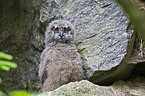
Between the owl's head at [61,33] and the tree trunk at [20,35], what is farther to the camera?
the tree trunk at [20,35]

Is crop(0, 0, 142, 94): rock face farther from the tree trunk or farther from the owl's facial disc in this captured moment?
the owl's facial disc

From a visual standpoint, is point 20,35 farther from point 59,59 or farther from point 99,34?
point 99,34

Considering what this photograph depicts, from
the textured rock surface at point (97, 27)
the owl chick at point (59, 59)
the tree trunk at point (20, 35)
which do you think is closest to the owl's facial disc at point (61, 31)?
the owl chick at point (59, 59)

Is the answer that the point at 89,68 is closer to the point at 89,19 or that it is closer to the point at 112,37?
the point at 112,37

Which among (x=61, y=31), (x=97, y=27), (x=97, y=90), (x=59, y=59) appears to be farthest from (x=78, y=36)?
(x=97, y=90)

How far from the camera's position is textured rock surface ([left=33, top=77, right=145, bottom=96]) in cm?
295

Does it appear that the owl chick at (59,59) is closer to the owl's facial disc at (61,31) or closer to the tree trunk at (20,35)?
the owl's facial disc at (61,31)

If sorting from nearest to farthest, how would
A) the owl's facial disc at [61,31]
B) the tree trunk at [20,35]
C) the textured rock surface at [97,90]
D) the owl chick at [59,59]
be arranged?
the textured rock surface at [97,90] → the owl chick at [59,59] → the owl's facial disc at [61,31] → the tree trunk at [20,35]

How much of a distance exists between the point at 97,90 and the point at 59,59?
1139 millimetres

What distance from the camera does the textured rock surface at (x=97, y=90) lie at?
295 cm

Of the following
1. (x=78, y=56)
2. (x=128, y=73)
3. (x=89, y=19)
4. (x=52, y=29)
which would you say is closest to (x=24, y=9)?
(x=52, y=29)

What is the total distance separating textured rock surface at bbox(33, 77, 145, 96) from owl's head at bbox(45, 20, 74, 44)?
53.1 inches

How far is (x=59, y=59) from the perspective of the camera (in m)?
3.86

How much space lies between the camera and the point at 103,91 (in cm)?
316
